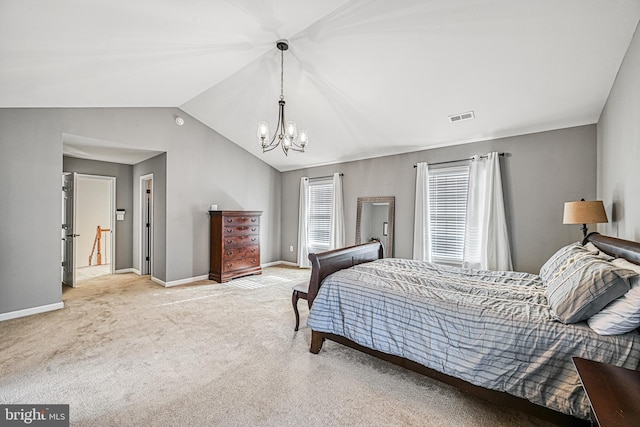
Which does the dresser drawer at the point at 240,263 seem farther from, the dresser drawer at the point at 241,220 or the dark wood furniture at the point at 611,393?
the dark wood furniture at the point at 611,393

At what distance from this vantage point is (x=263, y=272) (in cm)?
598

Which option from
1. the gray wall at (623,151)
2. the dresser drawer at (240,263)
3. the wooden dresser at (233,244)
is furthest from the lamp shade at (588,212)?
the dresser drawer at (240,263)

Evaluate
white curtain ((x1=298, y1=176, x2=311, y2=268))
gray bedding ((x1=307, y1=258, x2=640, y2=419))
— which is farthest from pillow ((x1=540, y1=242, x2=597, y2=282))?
white curtain ((x1=298, y1=176, x2=311, y2=268))

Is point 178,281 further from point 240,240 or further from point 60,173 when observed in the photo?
point 60,173

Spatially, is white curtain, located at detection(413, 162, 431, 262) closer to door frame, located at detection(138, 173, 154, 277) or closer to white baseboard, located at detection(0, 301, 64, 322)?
door frame, located at detection(138, 173, 154, 277)

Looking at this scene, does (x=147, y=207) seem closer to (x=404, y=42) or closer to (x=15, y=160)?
(x=15, y=160)

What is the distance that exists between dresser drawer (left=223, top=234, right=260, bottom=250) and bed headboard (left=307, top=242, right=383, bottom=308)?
2.85m

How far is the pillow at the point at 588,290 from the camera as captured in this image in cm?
146

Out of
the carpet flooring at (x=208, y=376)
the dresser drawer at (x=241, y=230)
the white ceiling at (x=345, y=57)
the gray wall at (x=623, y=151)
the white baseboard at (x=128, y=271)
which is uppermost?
the white ceiling at (x=345, y=57)

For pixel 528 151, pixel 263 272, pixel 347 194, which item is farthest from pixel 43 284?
pixel 528 151

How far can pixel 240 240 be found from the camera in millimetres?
5414

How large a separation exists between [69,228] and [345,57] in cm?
525

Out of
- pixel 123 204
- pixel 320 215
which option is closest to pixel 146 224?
pixel 123 204

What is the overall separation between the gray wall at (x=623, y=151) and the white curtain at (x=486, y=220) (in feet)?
3.40
